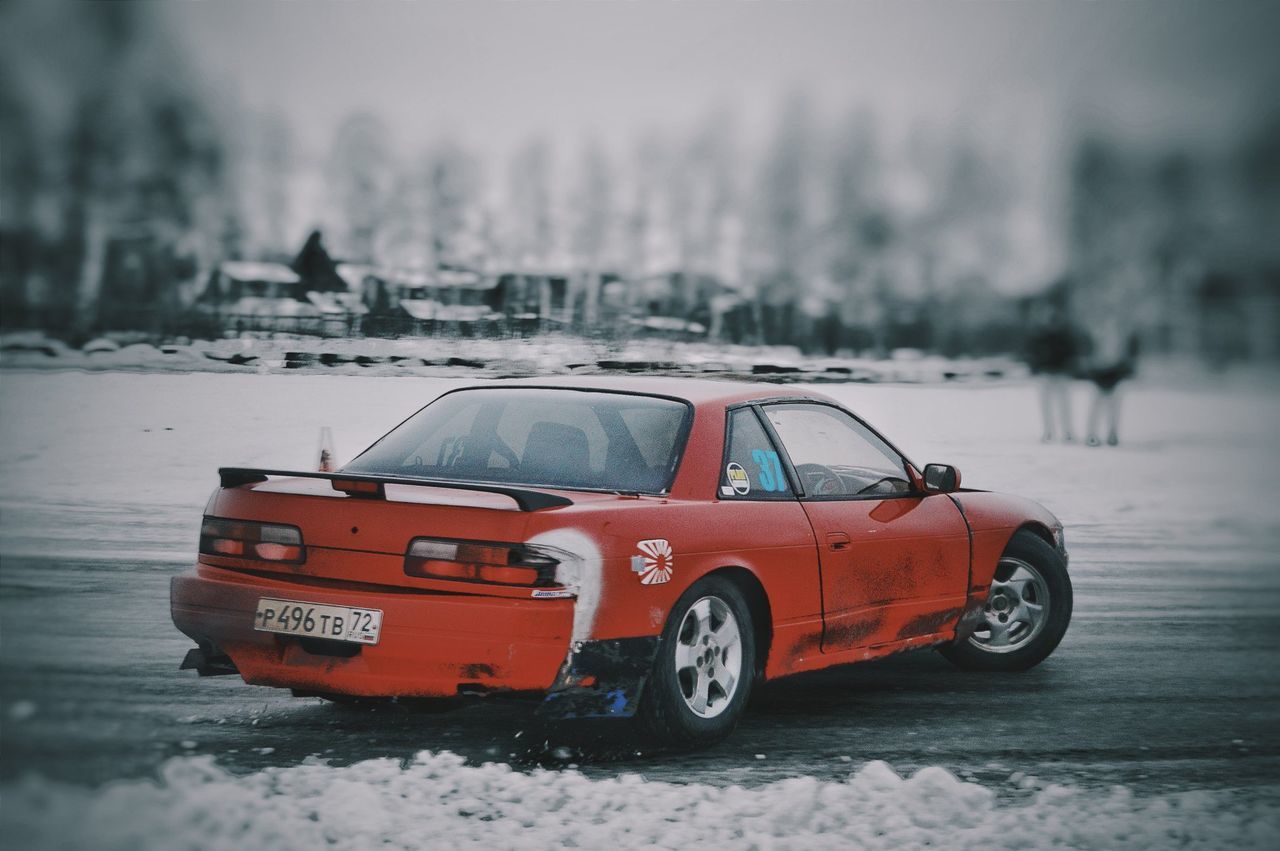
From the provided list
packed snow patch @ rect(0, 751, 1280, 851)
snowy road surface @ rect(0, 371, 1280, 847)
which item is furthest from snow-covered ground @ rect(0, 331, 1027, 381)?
packed snow patch @ rect(0, 751, 1280, 851)

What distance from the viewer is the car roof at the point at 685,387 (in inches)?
224

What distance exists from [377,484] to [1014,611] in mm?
3574

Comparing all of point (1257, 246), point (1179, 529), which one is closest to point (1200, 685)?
point (1257, 246)

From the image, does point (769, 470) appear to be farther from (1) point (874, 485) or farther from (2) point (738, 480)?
(1) point (874, 485)

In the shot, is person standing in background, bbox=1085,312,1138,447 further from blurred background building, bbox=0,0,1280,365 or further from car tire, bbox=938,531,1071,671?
car tire, bbox=938,531,1071,671

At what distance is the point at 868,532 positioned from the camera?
5938 mm

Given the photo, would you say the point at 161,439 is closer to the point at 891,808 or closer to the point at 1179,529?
the point at 1179,529

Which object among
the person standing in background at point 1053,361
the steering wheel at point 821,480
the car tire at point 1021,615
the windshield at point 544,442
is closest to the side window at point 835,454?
the steering wheel at point 821,480

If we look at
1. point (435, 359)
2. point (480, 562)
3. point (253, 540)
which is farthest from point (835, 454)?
point (435, 359)

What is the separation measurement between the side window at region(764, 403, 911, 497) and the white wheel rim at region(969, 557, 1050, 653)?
1.00 meters

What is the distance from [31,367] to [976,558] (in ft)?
63.9

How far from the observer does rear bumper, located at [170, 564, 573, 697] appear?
14.9 feet

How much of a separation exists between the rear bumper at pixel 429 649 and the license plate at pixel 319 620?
2cm

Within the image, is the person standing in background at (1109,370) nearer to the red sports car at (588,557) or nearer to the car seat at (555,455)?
the red sports car at (588,557)
